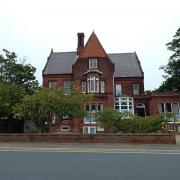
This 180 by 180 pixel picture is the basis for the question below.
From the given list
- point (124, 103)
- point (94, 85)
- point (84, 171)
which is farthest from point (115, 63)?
point (84, 171)

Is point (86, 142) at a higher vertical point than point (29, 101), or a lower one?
lower

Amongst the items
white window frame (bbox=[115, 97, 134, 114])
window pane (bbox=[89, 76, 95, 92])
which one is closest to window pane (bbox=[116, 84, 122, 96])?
white window frame (bbox=[115, 97, 134, 114])

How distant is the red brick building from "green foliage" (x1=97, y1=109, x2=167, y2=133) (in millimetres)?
11440

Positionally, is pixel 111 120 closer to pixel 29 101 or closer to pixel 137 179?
pixel 29 101

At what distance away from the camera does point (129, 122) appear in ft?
95.9

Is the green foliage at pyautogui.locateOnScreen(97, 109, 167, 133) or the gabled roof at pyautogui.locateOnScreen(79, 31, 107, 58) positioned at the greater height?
the gabled roof at pyautogui.locateOnScreen(79, 31, 107, 58)

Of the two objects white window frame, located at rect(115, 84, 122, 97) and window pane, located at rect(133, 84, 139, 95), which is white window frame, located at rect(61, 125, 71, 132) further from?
window pane, located at rect(133, 84, 139, 95)

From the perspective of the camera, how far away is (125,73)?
176 feet

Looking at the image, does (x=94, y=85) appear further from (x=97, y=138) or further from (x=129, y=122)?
(x=97, y=138)

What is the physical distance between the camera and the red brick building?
4650 centimetres

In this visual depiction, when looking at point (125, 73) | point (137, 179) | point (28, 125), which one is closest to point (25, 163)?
point (137, 179)

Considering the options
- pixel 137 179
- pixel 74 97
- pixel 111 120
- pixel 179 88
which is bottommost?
pixel 137 179

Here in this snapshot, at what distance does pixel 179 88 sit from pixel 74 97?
29.1 metres

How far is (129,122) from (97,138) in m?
4.17
